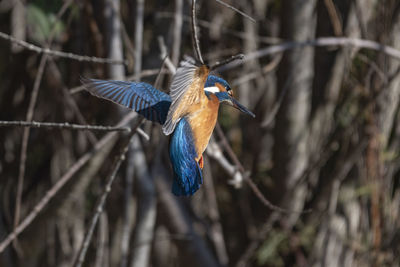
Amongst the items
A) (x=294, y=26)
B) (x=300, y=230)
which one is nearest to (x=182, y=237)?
(x=300, y=230)

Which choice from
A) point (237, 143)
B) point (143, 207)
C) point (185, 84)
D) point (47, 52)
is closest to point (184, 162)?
point (185, 84)

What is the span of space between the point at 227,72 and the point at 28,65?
1.05 meters

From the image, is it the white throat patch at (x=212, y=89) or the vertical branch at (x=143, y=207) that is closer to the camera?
the white throat patch at (x=212, y=89)

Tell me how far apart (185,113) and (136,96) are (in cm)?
12

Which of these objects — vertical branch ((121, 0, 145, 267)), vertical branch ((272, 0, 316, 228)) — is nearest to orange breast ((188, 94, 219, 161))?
vertical branch ((121, 0, 145, 267))

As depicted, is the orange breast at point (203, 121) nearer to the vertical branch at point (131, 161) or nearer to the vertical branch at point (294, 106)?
the vertical branch at point (131, 161)

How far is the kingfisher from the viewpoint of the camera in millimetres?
925

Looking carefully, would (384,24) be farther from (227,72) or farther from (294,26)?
(227,72)

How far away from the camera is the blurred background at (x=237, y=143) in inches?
85.3

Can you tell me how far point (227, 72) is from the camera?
2803mm

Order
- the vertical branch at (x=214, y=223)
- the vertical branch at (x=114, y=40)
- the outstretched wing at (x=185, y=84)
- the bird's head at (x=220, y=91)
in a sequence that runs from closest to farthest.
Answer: the outstretched wing at (x=185, y=84)
the bird's head at (x=220, y=91)
the vertical branch at (x=114, y=40)
the vertical branch at (x=214, y=223)

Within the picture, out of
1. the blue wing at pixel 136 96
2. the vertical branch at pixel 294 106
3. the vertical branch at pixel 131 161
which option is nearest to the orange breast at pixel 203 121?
the blue wing at pixel 136 96

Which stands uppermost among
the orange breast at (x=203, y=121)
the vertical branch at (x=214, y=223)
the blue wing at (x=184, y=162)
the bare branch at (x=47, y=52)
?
the bare branch at (x=47, y=52)

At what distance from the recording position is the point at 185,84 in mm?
801
